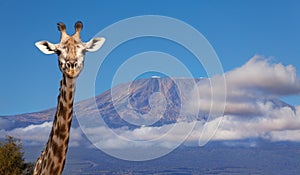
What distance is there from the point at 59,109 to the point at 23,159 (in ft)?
194

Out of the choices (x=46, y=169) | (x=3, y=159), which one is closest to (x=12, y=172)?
(x=3, y=159)

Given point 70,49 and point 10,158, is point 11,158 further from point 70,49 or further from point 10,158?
point 70,49

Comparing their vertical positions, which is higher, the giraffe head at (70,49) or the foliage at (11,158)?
the foliage at (11,158)

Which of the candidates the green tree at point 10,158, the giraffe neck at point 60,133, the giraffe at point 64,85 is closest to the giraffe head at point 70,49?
the giraffe at point 64,85

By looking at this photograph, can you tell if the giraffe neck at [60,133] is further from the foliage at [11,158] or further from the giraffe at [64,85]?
the foliage at [11,158]

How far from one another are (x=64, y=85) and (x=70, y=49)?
103 centimetres

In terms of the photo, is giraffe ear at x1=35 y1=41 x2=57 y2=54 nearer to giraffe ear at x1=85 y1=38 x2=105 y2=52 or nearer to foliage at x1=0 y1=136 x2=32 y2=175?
giraffe ear at x1=85 y1=38 x2=105 y2=52

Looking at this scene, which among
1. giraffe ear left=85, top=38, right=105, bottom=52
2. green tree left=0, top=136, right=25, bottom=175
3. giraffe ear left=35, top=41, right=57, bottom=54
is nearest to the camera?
giraffe ear left=35, top=41, right=57, bottom=54

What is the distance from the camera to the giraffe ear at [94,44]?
1648 cm

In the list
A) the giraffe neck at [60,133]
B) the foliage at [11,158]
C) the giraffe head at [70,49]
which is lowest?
the giraffe neck at [60,133]

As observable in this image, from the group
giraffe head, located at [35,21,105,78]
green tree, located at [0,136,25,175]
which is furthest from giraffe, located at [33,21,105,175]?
green tree, located at [0,136,25,175]

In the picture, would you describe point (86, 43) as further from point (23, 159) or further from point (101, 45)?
point (23, 159)

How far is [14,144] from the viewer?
2835 inches

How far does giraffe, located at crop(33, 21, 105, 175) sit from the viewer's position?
15.4m
